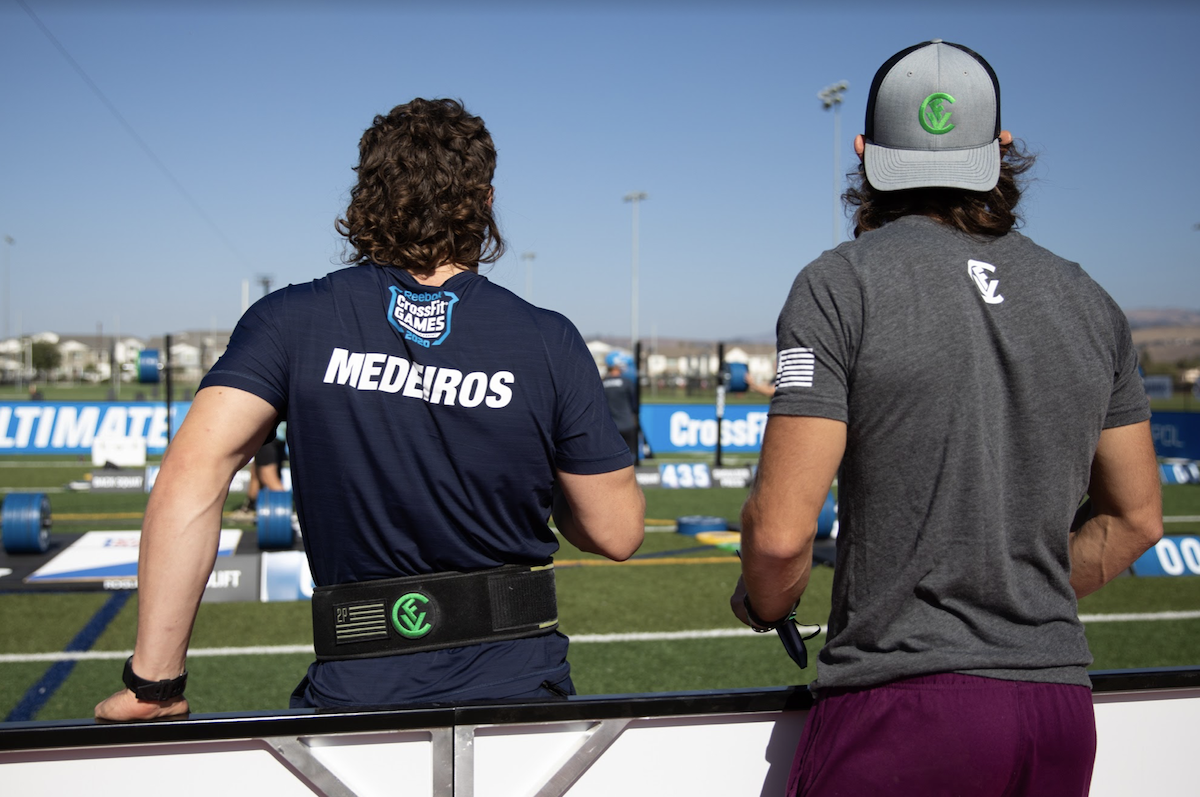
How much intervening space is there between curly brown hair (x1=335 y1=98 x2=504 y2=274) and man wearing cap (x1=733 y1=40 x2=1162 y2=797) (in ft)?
2.49

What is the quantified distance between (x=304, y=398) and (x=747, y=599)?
96 cm

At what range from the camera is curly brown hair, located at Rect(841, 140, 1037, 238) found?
1.66 meters

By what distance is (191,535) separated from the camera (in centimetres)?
172

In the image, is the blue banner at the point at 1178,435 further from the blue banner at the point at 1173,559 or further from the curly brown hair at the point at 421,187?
the curly brown hair at the point at 421,187

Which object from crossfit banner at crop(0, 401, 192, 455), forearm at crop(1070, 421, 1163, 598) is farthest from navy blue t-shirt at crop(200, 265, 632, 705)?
crossfit banner at crop(0, 401, 192, 455)

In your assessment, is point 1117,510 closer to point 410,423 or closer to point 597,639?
point 410,423

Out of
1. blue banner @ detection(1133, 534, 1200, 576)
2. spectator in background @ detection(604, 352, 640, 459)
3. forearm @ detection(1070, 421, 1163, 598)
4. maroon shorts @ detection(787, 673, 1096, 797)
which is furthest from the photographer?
spectator in background @ detection(604, 352, 640, 459)

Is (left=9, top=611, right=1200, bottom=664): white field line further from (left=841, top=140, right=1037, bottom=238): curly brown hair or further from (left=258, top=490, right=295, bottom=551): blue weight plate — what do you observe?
(left=841, top=140, right=1037, bottom=238): curly brown hair

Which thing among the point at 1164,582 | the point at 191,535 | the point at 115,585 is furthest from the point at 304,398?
the point at 1164,582

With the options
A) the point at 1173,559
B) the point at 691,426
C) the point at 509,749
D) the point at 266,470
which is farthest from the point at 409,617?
the point at 691,426

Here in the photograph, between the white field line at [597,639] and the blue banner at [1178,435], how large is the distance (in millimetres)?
15311

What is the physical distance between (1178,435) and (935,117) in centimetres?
2279

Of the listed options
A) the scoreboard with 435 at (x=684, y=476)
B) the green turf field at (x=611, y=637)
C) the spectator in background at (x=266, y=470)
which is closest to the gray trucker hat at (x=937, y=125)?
the green turf field at (x=611, y=637)

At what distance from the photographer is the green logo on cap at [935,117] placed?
168cm
